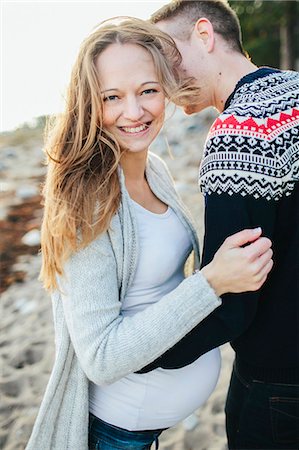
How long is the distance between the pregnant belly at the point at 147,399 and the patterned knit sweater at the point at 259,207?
0.18 metres

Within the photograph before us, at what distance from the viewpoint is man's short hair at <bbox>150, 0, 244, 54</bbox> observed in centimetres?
212

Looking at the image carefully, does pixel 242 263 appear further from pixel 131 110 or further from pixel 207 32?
pixel 207 32

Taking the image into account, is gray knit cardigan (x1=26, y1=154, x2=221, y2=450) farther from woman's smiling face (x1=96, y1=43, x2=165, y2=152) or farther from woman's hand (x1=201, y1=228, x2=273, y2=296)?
woman's smiling face (x1=96, y1=43, x2=165, y2=152)

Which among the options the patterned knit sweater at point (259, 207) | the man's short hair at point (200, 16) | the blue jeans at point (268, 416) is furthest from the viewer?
the man's short hair at point (200, 16)

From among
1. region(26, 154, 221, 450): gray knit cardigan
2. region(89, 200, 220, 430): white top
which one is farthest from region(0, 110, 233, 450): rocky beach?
region(26, 154, 221, 450): gray knit cardigan

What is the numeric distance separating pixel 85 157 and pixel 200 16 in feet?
2.97

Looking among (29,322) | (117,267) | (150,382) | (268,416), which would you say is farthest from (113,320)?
(29,322)

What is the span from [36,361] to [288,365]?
2657 millimetres

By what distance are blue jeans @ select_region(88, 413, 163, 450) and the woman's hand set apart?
698 mm

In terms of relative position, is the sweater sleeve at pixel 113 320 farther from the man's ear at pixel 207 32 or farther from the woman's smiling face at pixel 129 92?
the man's ear at pixel 207 32

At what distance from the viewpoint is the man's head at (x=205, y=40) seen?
206cm

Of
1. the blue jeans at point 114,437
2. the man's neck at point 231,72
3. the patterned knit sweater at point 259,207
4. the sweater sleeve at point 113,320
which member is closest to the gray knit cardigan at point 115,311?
the sweater sleeve at point 113,320

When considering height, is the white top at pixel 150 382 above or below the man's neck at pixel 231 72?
below

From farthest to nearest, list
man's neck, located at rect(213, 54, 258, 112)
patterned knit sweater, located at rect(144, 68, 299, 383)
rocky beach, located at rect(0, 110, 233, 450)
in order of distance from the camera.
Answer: rocky beach, located at rect(0, 110, 233, 450)
man's neck, located at rect(213, 54, 258, 112)
patterned knit sweater, located at rect(144, 68, 299, 383)
